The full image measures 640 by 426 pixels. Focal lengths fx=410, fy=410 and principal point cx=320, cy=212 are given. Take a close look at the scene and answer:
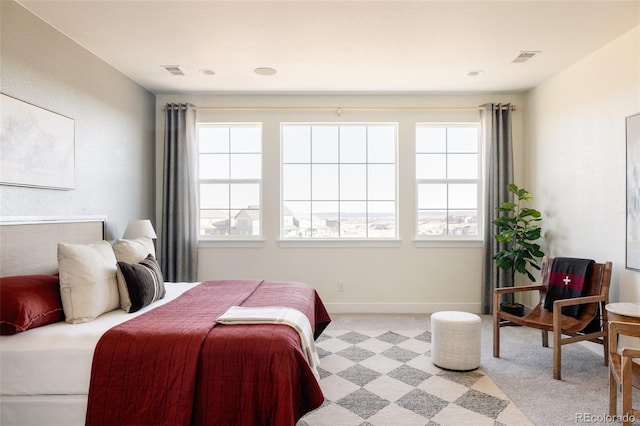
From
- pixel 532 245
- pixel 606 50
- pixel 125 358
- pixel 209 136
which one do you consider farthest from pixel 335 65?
pixel 125 358

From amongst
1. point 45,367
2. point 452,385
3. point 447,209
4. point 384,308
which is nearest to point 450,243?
point 447,209

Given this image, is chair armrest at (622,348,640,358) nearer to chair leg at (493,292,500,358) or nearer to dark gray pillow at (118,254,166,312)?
chair leg at (493,292,500,358)

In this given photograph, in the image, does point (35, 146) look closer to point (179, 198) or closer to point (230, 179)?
point (179, 198)

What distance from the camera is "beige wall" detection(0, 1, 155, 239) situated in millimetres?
2730

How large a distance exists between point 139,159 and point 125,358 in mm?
3064

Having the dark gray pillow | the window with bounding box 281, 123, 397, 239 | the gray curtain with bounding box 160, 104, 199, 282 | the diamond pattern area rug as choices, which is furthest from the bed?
the window with bounding box 281, 123, 397, 239

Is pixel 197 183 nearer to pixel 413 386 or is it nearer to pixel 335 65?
pixel 335 65

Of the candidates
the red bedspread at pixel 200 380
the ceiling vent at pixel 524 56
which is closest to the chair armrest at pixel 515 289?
the ceiling vent at pixel 524 56

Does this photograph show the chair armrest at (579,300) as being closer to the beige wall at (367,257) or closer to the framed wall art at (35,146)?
the beige wall at (367,257)

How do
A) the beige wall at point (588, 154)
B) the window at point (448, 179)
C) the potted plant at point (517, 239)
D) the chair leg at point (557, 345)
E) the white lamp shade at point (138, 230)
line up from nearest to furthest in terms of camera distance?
1. the chair leg at point (557, 345)
2. the beige wall at point (588, 154)
3. the white lamp shade at point (138, 230)
4. the potted plant at point (517, 239)
5. the window at point (448, 179)

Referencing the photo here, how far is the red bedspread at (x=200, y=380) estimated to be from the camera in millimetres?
1895

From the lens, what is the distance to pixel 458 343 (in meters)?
3.08

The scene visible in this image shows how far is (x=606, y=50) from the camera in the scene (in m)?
3.46

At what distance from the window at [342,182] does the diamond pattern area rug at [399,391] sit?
167 cm
